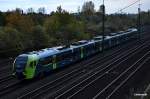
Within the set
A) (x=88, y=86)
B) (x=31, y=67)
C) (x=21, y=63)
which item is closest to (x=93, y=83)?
(x=88, y=86)

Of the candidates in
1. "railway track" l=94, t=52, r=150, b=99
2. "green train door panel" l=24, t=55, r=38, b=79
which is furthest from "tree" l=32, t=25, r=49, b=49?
"green train door panel" l=24, t=55, r=38, b=79

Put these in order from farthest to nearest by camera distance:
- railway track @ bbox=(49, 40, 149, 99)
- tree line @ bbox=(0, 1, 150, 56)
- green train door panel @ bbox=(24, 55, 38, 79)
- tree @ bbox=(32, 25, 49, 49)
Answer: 1. tree @ bbox=(32, 25, 49, 49)
2. tree line @ bbox=(0, 1, 150, 56)
3. green train door panel @ bbox=(24, 55, 38, 79)
4. railway track @ bbox=(49, 40, 149, 99)

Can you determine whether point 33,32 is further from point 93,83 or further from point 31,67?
point 93,83

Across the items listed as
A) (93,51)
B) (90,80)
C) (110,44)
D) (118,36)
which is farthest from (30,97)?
(118,36)

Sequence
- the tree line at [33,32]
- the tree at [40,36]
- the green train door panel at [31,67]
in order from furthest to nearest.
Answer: the tree at [40,36]
the tree line at [33,32]
the green train door panel at [31,67]

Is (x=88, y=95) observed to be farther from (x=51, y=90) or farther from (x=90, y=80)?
(x=90, y=80)

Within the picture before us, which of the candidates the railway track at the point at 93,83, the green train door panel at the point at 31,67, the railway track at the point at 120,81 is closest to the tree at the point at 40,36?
the railway track at the point at 120,81

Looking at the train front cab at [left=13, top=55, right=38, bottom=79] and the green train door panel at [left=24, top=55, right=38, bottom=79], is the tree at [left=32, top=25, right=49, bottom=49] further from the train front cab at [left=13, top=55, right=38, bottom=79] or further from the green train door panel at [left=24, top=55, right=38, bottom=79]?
the train front cab at [left=13, top=55, right=38, bottom=79]

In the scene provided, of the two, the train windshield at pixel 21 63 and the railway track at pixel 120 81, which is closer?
the railway track at pixel 120 81

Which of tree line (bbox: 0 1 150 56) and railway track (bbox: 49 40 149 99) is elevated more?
tree line (bbox: 0 1 150 56)

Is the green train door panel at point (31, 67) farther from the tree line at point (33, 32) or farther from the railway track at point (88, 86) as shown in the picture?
the tree line at point (33, 32)

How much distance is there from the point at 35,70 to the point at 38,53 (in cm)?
225

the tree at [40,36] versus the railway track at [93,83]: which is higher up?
the tree at [40,36]

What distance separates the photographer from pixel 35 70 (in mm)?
38312
